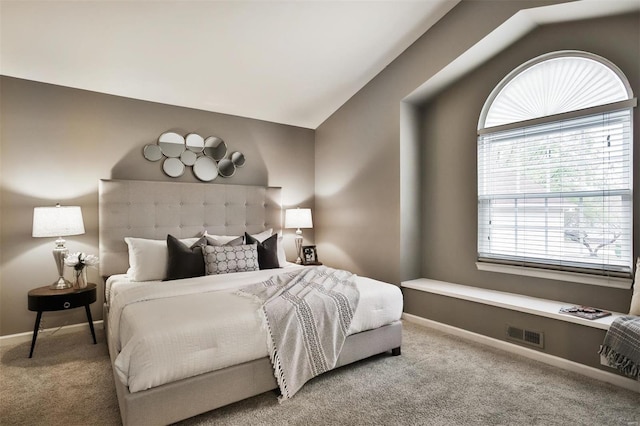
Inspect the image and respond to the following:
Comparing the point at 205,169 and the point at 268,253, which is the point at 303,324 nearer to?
the point at 268,253

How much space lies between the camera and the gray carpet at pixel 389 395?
6.77 ft

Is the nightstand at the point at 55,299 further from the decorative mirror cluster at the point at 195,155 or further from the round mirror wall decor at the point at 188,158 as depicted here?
the round mirror wall decor at the point at 188,158

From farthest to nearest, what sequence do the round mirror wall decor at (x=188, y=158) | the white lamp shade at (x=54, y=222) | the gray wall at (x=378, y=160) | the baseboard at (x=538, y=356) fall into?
the round mirror wall decor at (x=188, y=158), the gray wall at (x=378, y=160), the white lamp shade at (x=54, y=222), the baseboard at (x=538, y=356)

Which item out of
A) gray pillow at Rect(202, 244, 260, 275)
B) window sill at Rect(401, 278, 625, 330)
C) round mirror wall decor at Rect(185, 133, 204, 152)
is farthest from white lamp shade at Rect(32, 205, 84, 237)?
window sill at Rect(401, 278, 625, 330)

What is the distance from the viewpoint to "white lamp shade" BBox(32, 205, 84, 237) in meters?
3.05

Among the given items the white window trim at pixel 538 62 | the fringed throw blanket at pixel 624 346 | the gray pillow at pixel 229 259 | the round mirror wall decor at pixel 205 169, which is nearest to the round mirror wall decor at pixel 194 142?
the round mirror wall decor at pixel 205 169

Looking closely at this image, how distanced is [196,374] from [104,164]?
274 cm

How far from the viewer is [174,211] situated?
3992 mm

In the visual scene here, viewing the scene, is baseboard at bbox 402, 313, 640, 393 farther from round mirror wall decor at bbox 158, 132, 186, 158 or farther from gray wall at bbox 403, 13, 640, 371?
round mirror wall decor at bbox 158, 132, 186, 158

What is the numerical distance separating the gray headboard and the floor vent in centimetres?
297

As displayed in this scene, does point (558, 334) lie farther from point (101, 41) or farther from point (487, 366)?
point (101, 41)

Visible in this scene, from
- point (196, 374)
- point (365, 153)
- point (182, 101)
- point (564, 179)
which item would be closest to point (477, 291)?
point (564, 179)

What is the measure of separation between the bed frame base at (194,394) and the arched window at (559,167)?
2.62 metres

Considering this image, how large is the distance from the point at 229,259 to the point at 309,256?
5.23ft
